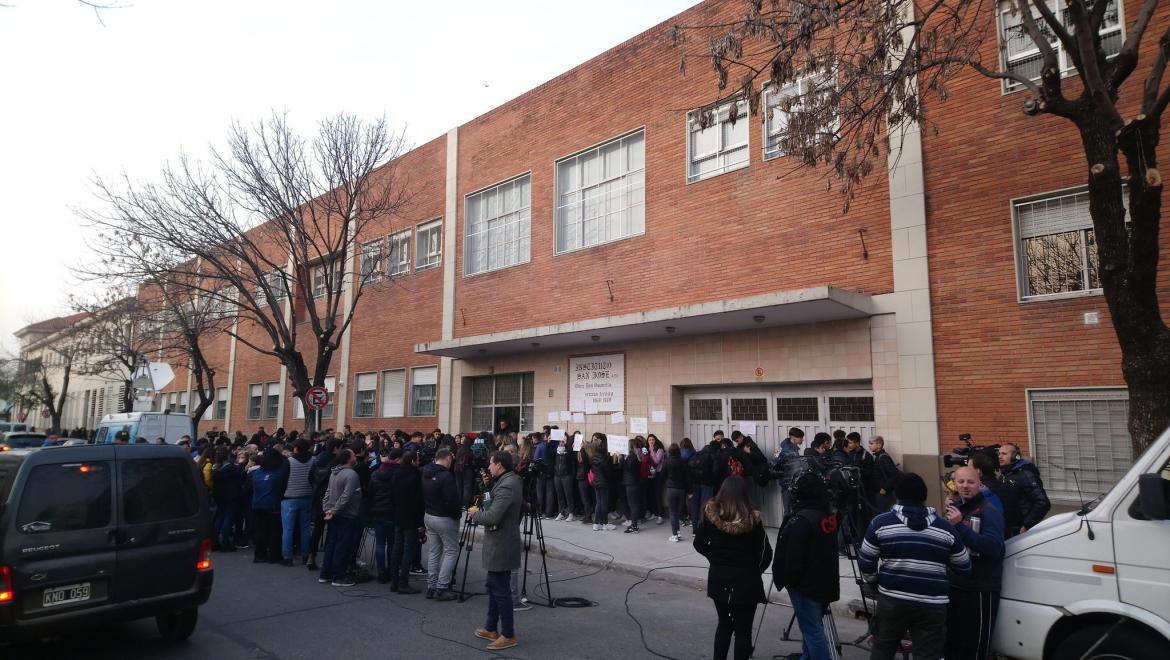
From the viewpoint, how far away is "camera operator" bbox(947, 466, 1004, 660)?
500 centimetres

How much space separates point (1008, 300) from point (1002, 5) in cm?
463

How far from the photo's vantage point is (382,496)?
9.11 meters

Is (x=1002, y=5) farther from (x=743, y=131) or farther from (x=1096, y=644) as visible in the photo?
(x=1096, y=644)

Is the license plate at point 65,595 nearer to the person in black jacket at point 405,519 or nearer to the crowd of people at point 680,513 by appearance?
the crowd of people at point 680,513

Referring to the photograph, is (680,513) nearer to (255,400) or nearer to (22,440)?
(255,400)

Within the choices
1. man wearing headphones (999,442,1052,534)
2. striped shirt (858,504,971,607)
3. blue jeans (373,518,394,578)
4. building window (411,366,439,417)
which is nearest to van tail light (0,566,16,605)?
blue jeans (373,518,394,578)

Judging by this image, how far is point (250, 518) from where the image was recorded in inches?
472

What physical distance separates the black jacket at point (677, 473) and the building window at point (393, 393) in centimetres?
1173

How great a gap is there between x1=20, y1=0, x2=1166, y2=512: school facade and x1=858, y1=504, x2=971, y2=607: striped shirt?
6097mm

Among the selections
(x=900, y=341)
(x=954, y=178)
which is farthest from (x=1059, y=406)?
(x=954, y=178)

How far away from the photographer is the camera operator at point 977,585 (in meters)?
5.00

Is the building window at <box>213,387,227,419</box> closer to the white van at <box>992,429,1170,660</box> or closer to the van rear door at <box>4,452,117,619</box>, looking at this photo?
the van rear door at <box>4,452,117,619</box>

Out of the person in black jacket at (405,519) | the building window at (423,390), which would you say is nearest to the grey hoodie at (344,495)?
the person in black jacket at (405,519)

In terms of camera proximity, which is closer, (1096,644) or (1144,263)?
(1096,644)
